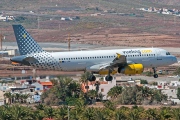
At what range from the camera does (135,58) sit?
85.7m

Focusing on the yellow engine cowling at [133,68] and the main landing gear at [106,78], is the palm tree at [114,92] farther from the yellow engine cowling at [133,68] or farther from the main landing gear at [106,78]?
the yellow engine cowling at [133,68]

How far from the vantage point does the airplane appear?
83.9 m

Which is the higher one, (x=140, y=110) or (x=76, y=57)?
(x=76, y=57)

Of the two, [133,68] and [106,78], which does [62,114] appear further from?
[133,68]

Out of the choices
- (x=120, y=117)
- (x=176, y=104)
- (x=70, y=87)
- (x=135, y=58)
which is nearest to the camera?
(x=120, y=117)

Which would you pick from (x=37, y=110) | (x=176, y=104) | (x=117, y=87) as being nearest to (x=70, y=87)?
(x=117, y=87)

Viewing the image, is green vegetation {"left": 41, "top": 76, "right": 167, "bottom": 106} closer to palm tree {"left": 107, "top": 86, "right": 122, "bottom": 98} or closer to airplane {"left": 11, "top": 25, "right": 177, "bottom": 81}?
palm tree {"left": 107, "top": 86, "right": 122, "bottom": 98}

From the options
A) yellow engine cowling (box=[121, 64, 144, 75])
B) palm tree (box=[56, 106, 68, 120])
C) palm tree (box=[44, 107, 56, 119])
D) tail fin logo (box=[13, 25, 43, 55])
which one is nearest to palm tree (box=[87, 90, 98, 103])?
yellow engine cowling (box=[121, 64, 144, 75])

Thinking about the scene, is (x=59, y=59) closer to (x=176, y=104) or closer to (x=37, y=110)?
(x=37, y=110)

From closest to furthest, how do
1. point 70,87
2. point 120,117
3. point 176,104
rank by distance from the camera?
point 120,117, point 176,104, point 70,87

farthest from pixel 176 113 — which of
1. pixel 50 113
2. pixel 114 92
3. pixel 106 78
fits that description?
pixel 114 92

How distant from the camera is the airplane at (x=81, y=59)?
83875 mm

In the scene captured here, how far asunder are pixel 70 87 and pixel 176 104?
51.1 feet

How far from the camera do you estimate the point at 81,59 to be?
83.9 meters
